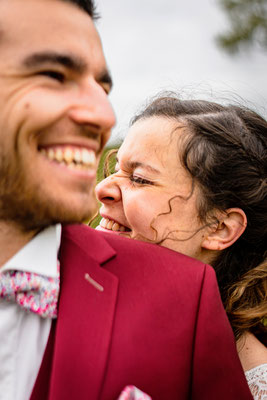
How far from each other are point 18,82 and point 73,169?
33 cm

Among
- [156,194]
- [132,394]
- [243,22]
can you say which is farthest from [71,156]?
[243,22]

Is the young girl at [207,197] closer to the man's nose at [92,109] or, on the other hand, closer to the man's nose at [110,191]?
the man's nose at [110,191]

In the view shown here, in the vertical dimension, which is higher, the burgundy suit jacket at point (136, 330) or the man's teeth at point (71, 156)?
the man's teeth at point (71, 156)

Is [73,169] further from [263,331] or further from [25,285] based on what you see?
[263,331]

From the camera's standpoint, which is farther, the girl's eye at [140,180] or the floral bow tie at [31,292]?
the girl's eye at [140,180]

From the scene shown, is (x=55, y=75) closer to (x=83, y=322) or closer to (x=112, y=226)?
(x=83, y=322)

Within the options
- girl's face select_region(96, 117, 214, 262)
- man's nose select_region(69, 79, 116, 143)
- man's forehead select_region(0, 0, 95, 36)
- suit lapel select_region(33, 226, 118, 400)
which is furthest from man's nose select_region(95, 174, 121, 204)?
man's forehead select_region(0, 0, 95, 36)

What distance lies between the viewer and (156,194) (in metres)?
2.20

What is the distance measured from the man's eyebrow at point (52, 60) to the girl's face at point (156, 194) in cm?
79

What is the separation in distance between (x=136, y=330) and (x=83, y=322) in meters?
0.19

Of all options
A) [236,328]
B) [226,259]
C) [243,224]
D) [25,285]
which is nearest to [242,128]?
[243,224]

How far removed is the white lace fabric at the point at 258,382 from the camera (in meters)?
2.02

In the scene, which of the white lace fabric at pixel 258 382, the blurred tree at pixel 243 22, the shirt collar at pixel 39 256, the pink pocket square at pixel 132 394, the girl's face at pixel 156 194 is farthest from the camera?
the blurred tree at pixel 243 22

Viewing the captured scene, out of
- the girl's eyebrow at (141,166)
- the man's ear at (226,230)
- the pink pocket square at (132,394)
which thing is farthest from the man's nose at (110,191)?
the pink pocket square at (132,394)
